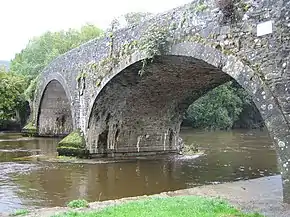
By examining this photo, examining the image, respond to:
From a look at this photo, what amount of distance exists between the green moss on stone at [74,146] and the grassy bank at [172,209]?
9512mm

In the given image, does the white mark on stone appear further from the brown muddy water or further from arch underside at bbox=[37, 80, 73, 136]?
arch underside at bbox=[37, 80, 73, 136]

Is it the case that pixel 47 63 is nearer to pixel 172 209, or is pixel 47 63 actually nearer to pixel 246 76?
pixel 246 76

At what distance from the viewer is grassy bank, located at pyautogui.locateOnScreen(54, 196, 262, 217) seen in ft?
21.4

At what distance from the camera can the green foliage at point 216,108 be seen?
40812mm

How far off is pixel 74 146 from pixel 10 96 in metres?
20.1

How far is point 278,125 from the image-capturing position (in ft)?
25.9

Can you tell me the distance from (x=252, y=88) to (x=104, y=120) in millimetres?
9876

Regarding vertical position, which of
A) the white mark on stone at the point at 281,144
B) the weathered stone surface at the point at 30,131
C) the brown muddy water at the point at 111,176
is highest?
the weathered stone surface at the point at 30,131

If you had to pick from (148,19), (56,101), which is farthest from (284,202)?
(56,101)

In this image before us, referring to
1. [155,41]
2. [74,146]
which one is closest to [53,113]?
[74,146]

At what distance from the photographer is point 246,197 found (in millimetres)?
8336

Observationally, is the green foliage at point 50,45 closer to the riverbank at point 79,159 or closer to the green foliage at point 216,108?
the green foliage at point 216,108

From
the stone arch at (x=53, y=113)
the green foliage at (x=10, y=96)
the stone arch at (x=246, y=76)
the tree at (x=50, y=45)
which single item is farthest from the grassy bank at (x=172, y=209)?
the tree at (x=50, y=45)

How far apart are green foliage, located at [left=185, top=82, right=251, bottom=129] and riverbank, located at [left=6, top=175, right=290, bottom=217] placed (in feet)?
98.3
